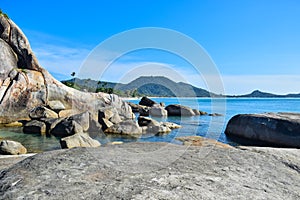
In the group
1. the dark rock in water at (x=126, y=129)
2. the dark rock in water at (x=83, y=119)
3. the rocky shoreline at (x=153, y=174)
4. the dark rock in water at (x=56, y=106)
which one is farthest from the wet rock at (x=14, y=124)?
the rocky shoreline at (x=153, y=174)

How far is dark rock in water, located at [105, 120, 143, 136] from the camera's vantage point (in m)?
15.3

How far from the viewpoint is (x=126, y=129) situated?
50.6 ft

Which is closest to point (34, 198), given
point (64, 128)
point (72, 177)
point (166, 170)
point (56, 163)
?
point (72, 177)

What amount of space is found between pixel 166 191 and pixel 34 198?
124 centimetres

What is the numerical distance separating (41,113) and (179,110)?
829 inches

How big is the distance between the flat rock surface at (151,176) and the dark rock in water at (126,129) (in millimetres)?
11731

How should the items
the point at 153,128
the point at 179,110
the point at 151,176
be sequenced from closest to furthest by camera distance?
the point at 151,176, the point at 153,128, the point at 179,110

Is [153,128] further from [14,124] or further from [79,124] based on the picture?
[14,124]

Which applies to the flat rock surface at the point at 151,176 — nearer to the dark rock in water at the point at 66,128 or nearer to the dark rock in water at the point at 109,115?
the dark rock in water at the point at 66,128

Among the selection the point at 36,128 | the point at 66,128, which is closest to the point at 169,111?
the point at 66,128

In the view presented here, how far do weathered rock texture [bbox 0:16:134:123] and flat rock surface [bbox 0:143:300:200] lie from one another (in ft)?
56.6

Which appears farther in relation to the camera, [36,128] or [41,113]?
[41,113]

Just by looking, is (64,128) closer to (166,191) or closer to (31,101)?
(31,101)

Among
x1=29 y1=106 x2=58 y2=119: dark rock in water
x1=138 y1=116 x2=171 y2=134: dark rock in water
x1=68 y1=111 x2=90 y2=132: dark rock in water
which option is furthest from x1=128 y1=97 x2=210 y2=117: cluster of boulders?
x1=68 y1=111 x2=90 y2=132: dark rock in water
